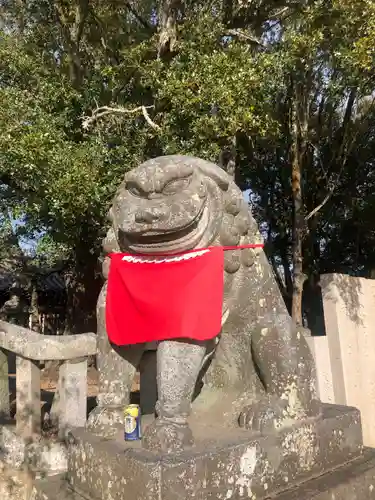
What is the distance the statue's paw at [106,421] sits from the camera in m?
1.91

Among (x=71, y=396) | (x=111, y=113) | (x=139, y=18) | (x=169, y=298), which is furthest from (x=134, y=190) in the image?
(x=139, y=18)

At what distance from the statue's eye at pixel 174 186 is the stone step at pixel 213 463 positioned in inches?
37.7

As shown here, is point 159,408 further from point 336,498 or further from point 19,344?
point 19,344

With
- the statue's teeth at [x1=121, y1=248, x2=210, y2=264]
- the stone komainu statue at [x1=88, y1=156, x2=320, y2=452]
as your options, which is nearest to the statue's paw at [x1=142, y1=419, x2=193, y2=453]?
the stone komainu statue at [x1=88, y1=156, x2=320, y2=452]

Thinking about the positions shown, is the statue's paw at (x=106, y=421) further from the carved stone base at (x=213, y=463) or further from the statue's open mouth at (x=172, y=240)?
the statue's open mouth at (x=172, y=240)

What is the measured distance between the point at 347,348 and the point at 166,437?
10.3ft

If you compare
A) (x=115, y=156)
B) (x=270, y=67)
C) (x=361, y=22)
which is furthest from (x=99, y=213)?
(x=361, y=22)

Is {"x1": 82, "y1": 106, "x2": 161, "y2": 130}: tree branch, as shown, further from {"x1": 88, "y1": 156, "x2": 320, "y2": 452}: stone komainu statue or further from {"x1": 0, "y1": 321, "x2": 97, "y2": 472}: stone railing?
{"x1": 88, "y1": 156, "x2": 320, "y2": 452}: stone komainu statue

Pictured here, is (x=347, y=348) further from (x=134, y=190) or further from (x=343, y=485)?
(x=134, y=190)

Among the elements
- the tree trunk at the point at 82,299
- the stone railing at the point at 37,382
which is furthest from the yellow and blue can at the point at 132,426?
the tree trunk at the point at 82,299

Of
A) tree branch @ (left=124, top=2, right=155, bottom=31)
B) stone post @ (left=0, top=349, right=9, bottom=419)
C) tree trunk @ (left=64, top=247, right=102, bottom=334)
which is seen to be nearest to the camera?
stone post @ (left=0, top=349, right=9, bottom=419)

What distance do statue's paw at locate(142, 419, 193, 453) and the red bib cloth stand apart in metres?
0.32

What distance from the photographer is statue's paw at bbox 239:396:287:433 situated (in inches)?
74.2

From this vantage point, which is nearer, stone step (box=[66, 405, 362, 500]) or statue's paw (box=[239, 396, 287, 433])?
stone step (box=[66, 405, 362, 500])
